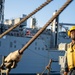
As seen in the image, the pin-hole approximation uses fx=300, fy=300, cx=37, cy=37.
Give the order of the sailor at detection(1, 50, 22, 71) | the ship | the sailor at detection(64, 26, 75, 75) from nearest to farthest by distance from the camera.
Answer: the sailor at detection(1, 50, 22, 71), the sailor at detection(64, 26, 75, 75), the ship

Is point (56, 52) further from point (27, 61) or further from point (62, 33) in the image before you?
point (62, 33)

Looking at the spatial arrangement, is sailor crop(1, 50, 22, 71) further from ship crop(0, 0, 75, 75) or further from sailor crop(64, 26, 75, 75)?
ship crop(0, 0, 75, 75)

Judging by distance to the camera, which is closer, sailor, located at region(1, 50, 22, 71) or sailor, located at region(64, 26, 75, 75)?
sailor, located at region(1, 50, 22, 71)

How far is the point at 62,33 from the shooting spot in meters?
53.7

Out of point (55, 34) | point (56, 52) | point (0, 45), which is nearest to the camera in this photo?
point (0, 45)

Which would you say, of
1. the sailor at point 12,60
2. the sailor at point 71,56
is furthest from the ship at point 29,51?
the sailor at point 12,60

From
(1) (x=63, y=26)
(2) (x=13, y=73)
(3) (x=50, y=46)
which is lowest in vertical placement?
(2) (x=13, y=73)

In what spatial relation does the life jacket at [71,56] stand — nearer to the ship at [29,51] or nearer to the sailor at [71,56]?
the sailor at [71,56]

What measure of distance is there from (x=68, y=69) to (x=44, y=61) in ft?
125

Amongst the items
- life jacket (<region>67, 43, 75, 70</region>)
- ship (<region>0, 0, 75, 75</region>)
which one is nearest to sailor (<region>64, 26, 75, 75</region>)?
life jacket (<region>67, 43, 75, 70</region>)

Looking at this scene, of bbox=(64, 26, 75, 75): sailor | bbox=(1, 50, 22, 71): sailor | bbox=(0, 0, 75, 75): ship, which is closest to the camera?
bbox=(1, 50, 22, 71): sailor

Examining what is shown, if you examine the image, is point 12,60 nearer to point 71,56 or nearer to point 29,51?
point 71,56

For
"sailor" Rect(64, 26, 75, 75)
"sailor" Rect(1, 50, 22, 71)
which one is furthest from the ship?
"sailor" Rect(1, 50, 22, 71)

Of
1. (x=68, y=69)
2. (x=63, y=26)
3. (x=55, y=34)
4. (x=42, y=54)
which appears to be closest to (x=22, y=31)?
(x=42, y=54)
